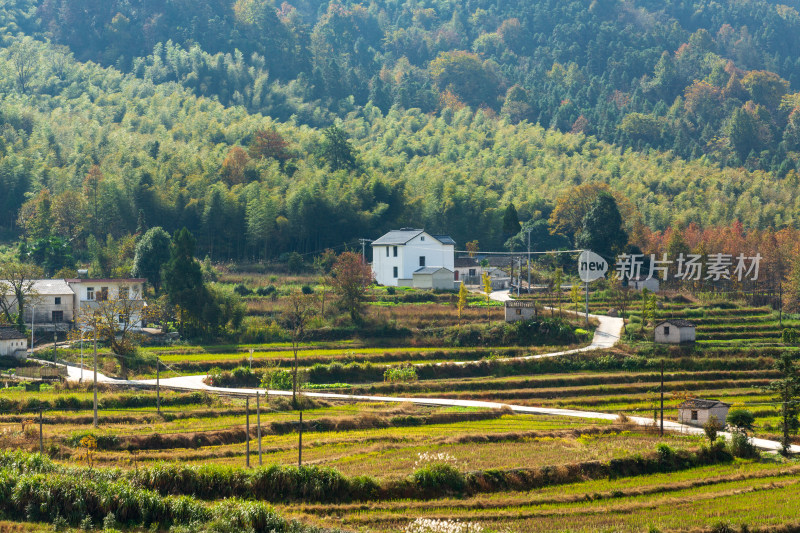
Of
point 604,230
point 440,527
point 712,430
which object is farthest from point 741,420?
point 604,230

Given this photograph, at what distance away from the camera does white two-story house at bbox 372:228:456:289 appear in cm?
5469

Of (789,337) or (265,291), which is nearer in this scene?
(789,337)

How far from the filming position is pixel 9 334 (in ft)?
125

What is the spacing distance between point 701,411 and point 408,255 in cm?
2599

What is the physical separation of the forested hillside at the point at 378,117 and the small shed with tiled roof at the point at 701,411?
3178 centimetres

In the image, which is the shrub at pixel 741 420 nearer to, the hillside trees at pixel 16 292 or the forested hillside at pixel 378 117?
the hillside trees at pixel 16 292

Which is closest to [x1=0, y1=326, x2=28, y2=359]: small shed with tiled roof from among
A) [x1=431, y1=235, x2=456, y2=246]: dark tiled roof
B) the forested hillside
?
the forested hillside

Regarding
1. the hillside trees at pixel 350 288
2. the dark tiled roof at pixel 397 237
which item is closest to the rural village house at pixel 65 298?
the hillside trees at pixel 350 288

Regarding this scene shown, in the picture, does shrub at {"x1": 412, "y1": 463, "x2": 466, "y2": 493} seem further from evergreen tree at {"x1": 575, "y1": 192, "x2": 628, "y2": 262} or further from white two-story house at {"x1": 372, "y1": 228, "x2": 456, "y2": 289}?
evergreen tree at {"x1": 575, "y1": 192, "x2": 628, "y2": 262}

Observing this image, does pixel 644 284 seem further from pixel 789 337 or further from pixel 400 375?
pixel 400 375

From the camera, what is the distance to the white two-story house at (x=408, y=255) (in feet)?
179

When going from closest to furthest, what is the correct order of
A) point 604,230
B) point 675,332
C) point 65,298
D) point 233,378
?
1. point 233,378
2. point 675,332
3. point 65,298
4. point 604,230

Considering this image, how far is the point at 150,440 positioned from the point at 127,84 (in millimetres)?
78363

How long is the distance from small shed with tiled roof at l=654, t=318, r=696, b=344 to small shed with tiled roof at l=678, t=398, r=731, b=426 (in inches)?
398
